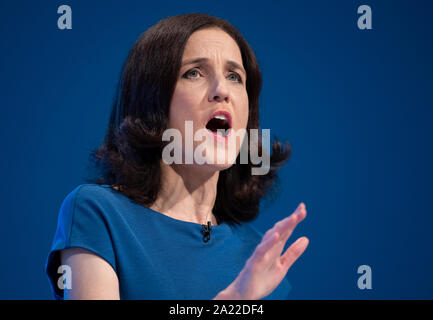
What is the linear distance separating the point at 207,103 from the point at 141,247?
370mm

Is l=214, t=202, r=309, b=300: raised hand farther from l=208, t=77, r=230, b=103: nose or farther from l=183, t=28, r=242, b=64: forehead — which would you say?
l=183, t=28, r=242, b=64: forehead

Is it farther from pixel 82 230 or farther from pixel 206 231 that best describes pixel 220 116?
pixel 82 230

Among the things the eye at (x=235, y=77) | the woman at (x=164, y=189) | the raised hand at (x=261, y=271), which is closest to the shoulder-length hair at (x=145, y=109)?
the woman at (x=164, y=189)

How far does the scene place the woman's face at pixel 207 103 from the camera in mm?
1150

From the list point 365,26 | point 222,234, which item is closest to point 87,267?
point 222,234

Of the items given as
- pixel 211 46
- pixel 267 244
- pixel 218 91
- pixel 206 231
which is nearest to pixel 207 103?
pixel 218 91

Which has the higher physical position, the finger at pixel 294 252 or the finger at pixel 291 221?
the finger at pixel 291 221

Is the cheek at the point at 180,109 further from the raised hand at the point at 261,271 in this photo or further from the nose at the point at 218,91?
the raised hand at the point at 261,271

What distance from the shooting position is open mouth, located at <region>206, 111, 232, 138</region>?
46.0 inches
